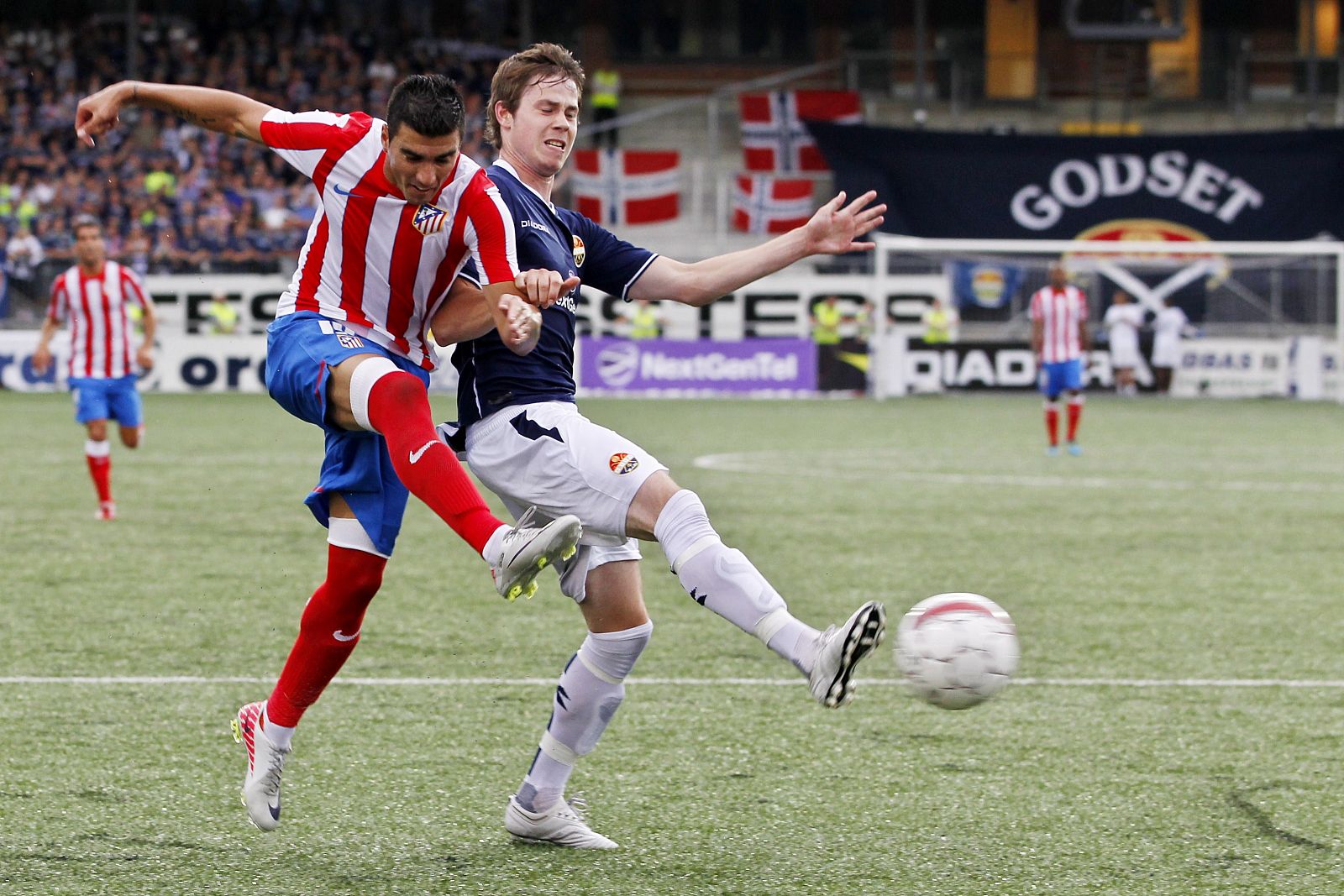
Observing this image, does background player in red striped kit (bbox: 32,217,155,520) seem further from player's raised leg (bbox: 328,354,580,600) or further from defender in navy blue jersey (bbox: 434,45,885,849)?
player's raised leg (bbox: 328,354,580,600)

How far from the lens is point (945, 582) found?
8953mm

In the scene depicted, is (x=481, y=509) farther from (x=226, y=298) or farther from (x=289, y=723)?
(x=226, y=298)

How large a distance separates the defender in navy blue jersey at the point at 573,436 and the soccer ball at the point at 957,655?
0.34 meters

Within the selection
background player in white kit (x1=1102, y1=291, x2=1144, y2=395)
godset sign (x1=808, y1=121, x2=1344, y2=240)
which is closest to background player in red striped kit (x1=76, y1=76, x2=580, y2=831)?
background player in white kit (x1=1102, y1=291, x2=1144, y2=395)

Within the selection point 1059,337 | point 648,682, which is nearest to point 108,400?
point 648,682

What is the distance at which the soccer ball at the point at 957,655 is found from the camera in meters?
3.77

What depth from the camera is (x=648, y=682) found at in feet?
21.2

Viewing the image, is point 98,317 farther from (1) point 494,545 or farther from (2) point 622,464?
(1) point 494,545

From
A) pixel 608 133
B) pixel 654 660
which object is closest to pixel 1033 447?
pixel 654 660

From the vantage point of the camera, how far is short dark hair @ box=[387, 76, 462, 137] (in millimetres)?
3988

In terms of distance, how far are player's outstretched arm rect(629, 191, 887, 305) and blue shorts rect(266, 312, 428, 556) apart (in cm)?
72

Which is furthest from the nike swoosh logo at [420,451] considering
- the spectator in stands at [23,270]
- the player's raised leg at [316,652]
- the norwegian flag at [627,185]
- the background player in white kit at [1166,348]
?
the norwegian flag at [627,185]

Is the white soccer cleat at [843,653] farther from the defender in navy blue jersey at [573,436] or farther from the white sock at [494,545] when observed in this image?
the white sock at [494,545]

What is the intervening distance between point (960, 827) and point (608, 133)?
30.2 m
